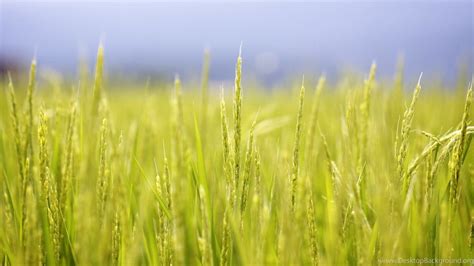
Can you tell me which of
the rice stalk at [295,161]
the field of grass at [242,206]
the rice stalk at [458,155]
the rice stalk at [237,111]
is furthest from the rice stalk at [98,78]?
the rice stalk at [458,155]

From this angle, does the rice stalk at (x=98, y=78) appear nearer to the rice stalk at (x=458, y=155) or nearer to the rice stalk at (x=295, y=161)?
the rice stalk at (x=295, y=161)

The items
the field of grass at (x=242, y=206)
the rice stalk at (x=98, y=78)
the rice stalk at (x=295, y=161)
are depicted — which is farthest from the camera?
the rice stalk at (x=98, y=78)

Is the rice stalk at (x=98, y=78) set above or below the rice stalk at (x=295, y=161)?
above

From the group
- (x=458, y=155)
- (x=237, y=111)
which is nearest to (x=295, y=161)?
(x=237, y=111)

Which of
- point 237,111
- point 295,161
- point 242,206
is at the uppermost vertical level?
point 237,111

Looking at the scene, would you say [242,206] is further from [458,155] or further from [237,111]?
[458,155]

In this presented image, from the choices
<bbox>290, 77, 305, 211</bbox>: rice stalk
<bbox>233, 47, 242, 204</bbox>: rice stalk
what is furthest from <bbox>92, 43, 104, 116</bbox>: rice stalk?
<bbox>290, 77, 305, 211</bbox>: rice stalk

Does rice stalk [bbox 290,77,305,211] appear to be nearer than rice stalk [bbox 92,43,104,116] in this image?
Yes

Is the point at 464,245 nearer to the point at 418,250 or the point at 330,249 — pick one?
the point at 418,250

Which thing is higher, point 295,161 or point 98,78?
point 98,78

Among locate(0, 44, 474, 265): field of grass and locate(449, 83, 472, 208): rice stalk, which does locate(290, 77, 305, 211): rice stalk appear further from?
locate(449, 83, 472, 208): rice stalk

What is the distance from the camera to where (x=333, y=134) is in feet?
7.67

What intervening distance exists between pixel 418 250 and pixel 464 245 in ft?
0.78

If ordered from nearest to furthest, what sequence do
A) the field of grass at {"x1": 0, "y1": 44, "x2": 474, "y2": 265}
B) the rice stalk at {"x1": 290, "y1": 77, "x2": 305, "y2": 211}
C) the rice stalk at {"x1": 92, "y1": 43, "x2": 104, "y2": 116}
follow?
1. the field of grass at {"x1": 0, "y1": 44, "x2": 474, "y2": 265}
2. the rice stalk at {"x1": 290, "y1": 77, "x2": 305, "y2": 211}
3. the rice stalk at {"x1": 92, "y1": 43, "x2": 104, "y2": 116}
